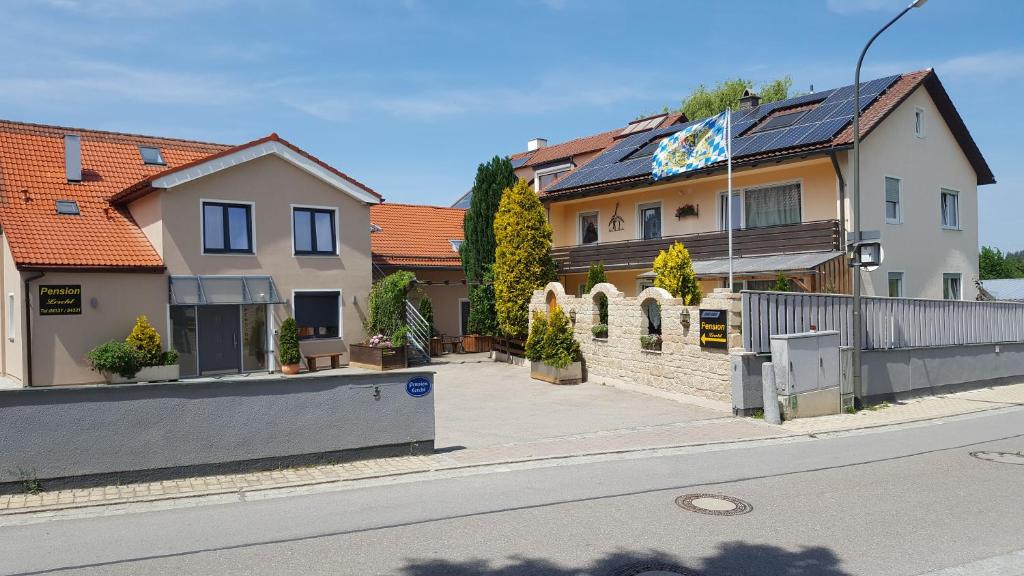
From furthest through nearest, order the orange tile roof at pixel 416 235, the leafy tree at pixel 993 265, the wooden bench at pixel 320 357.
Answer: the leafy tree at pixel 993 265 < the orange tile roof at pixel 416 235 < the wooden bench at pixel 320 357

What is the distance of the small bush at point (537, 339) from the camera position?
1988 centimetres

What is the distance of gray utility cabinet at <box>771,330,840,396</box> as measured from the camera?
1432 cm

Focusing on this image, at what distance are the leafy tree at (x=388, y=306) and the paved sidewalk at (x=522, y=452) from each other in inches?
461

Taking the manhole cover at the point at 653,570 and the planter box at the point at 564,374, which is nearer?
the manhole cover at the point at 653,570

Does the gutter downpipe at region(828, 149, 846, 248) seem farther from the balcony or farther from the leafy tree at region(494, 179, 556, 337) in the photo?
the leafy tree at region(494, 179, 556, 337)

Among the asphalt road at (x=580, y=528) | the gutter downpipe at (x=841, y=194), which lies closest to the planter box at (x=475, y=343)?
the gutter downpipe at (x=841, y=194)

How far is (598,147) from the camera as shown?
3591 centimetres

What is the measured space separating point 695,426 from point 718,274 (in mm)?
8712

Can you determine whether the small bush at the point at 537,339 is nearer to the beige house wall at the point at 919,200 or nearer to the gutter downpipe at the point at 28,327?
the beige house wall at the point at 919,200

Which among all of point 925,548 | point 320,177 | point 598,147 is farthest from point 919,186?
point 925,548

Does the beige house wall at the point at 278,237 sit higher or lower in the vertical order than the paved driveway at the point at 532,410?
higher

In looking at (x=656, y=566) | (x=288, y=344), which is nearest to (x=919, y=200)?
(x=288, y=344)

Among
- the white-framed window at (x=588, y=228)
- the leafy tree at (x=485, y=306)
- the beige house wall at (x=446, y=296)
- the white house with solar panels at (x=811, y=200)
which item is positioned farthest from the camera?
the white-framed window at (x=588, y=228)

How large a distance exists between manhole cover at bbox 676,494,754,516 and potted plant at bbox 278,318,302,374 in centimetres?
1547
